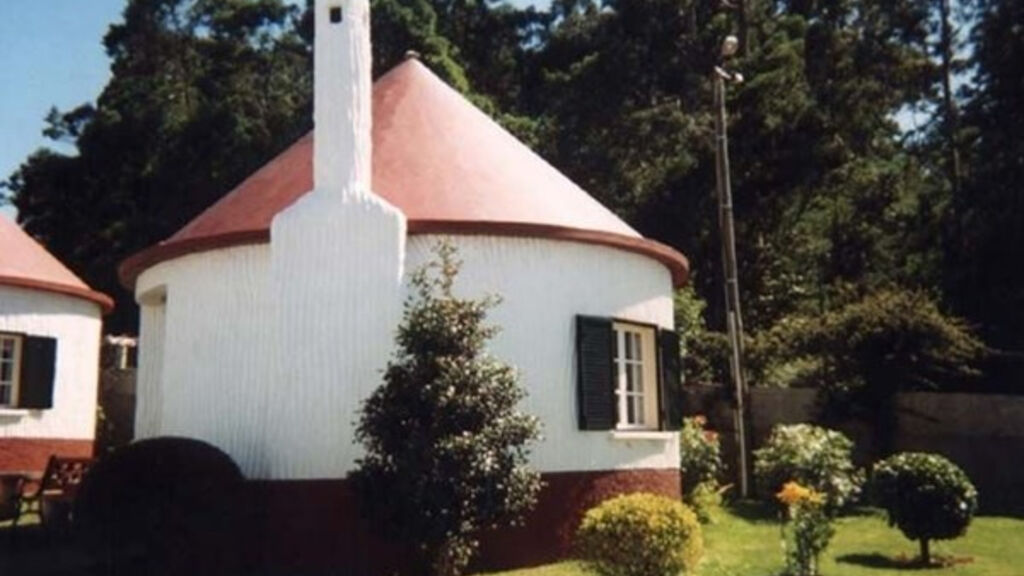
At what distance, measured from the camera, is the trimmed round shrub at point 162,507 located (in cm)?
1056

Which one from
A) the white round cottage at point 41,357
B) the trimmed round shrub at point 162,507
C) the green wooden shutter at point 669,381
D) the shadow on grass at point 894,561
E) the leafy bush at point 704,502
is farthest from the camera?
the white round cottage at point 41,357

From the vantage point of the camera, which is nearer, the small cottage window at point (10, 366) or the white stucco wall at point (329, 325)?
the white stucco wall at point (329, 325)

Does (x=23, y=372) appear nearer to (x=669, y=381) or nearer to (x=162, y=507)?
(x=162, y=507)

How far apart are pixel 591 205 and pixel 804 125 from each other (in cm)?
1733

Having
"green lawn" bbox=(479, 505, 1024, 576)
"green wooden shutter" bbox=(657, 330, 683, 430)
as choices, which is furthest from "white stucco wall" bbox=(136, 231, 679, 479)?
"green lawn" bbox=(479, 505, 1024, 576)

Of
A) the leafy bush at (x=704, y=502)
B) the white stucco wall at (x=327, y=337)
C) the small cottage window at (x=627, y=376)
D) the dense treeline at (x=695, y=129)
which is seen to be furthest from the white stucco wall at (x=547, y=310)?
the dense treeline at (x=695, y=129)

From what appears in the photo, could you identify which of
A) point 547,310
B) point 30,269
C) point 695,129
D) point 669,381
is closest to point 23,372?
point 30,269

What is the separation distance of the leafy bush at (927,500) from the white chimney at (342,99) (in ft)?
22.1

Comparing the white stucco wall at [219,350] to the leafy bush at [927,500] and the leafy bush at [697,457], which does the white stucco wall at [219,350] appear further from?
the leafy bush at [927,500]

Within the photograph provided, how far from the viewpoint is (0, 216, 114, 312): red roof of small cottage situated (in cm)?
1711

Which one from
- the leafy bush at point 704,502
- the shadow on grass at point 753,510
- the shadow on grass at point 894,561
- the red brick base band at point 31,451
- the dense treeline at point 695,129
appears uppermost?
the dense treeline at point 695,129

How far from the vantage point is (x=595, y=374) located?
39.7ft

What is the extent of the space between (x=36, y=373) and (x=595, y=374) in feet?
32.2

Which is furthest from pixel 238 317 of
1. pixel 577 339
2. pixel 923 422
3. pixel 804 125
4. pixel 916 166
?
pixel 916 166
